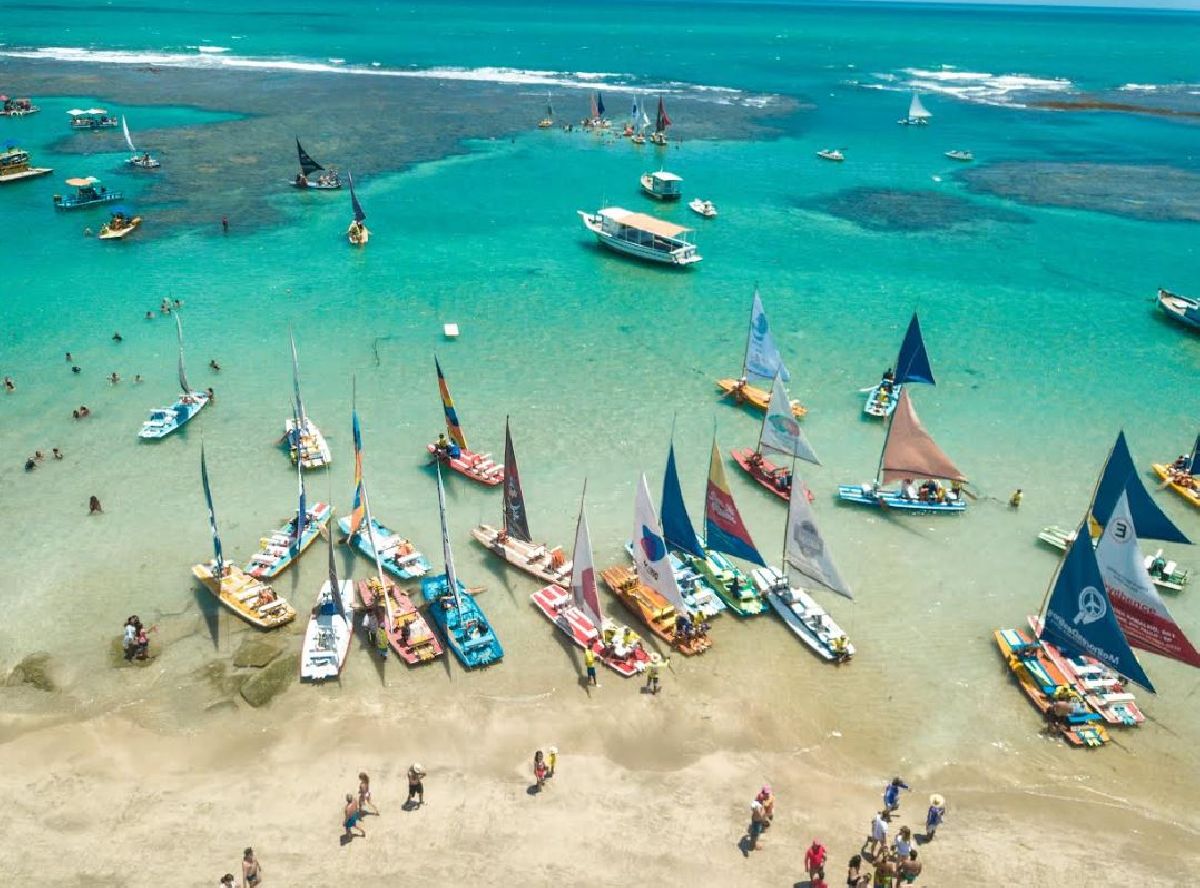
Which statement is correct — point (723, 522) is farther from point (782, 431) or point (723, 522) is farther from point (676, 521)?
point (782, 431)

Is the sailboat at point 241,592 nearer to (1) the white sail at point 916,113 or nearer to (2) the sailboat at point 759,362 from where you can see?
(2) the sailboat at point 759,362

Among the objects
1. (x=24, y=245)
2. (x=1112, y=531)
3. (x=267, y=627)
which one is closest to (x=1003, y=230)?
(x=1112, y=531)

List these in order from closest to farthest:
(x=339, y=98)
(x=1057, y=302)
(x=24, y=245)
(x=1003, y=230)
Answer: (x=1057, y=302)
(x=24, y=245)
(x=1003, y=230)
(x=339, y=98)

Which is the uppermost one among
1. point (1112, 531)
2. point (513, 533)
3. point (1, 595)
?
point (1112, 531)

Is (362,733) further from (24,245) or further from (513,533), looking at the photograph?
(24,245)

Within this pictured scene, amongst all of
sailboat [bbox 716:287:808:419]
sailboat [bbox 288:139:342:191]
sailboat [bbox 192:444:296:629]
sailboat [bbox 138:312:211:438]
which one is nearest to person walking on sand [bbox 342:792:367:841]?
sailboat [bbox 192:444:296:629]

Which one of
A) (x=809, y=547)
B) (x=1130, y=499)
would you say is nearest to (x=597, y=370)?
(x=809, y=547)
